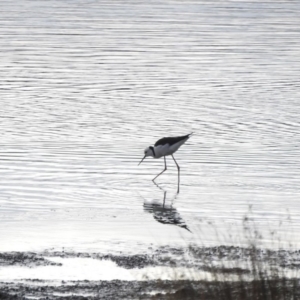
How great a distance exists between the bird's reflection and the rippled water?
6cm

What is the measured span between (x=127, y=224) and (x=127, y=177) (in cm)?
344

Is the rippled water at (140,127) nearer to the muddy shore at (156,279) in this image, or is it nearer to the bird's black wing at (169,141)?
the bird's black wing at (169,141)

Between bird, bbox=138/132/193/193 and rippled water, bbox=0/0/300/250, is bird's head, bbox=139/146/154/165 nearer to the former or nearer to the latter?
bird, bbox=138/132/193/193

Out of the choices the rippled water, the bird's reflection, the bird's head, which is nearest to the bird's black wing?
the bird's head

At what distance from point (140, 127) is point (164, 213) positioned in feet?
26.2

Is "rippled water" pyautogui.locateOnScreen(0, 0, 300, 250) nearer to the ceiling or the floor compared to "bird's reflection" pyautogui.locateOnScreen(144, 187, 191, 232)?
nearer to the ceiling

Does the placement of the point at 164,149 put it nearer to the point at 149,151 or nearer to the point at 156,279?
the point at 149,151

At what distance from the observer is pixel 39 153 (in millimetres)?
19312

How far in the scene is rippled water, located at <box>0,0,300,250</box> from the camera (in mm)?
14375

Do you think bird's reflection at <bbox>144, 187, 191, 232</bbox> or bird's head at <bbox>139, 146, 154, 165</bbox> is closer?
bird's reflection at <bbox>144, 187, 191, 232</bbox>

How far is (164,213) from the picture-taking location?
1491 centimetres

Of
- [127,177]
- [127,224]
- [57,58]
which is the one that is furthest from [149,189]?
[57,58]

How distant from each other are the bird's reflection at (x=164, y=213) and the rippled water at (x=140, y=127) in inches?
2.4

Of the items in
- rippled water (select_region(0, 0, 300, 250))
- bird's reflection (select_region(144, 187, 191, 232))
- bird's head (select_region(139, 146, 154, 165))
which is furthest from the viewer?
bird's head (select_region(139, 146, 154, 165))
